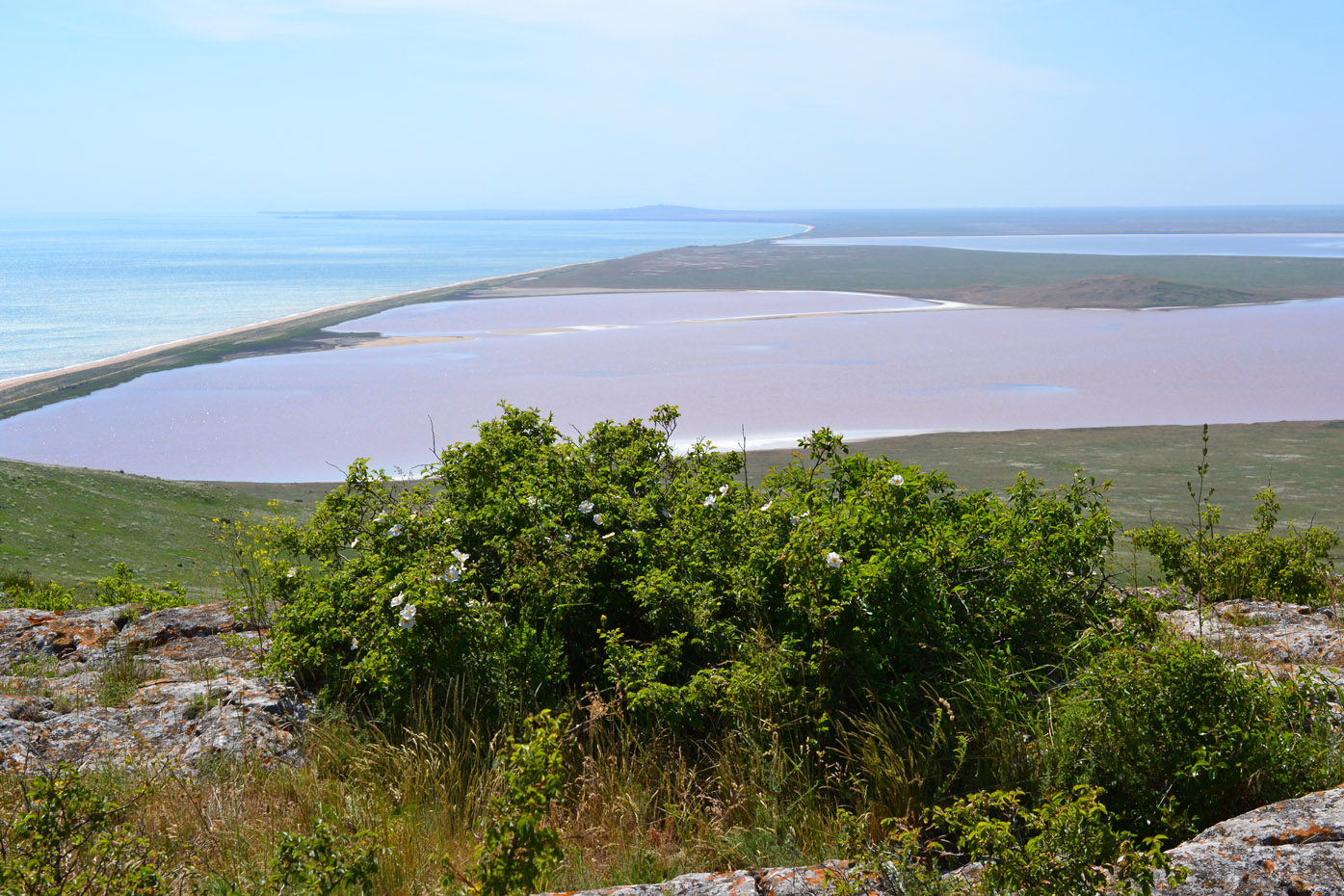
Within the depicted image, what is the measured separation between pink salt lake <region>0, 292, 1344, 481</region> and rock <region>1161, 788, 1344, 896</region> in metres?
16.3

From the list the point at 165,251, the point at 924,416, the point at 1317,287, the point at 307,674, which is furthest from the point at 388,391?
the point at 165,251

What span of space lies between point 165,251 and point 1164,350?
440 feet

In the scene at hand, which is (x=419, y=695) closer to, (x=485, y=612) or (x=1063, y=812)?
(x=485, y=612)

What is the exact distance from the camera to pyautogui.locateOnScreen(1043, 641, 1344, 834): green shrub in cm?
301

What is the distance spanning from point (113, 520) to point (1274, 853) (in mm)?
17307

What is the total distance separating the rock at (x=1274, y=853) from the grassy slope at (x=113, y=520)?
1117cm

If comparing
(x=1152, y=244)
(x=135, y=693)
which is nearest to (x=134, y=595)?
(x=135, y=693)

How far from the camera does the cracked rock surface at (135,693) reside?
3922 mm

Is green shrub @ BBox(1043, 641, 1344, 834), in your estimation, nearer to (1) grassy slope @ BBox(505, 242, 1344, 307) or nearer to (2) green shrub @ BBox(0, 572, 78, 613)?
(2) green shrub @ BBox(0, 572, 78, 613)

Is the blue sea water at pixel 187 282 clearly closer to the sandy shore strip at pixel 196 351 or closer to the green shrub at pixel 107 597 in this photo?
the sandy shore strip at pixel 196 351

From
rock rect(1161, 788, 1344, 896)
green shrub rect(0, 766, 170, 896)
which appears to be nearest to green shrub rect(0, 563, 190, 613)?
green shrub rect(0, 766, 170, 896)

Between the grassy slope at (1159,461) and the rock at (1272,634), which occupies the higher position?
the rock at (1272,634)

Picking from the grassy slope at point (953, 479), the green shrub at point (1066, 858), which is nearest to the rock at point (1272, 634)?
the green shrub at point (1066, 858)

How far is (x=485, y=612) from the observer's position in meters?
3.90
